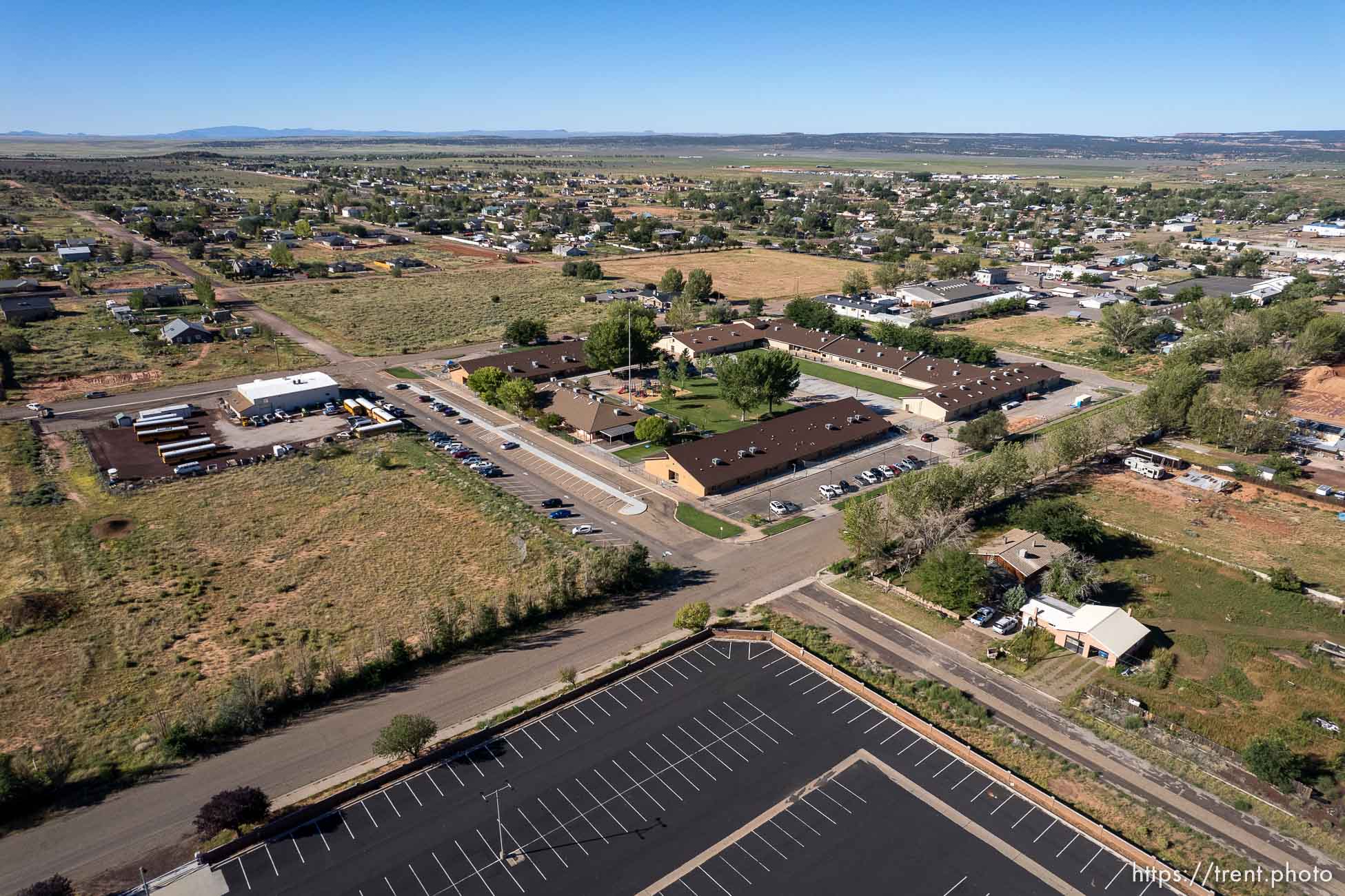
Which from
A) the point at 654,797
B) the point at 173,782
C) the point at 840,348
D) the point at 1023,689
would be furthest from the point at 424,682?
the point at 840,348

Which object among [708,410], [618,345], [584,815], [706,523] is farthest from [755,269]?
[584,815]

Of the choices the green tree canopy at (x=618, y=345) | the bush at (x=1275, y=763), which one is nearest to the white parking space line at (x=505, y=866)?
the bush at (x=1275, y=763)

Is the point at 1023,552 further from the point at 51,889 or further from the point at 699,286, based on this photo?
the point at 699,286

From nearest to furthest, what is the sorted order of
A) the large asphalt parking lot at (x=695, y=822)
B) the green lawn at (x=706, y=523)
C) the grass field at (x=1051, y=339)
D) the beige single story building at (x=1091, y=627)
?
the large asphalt parking lot at (x=695, y=822), the beige single story building at (x=1091, y=627), the green lawn at (x=706, y=523), the grass field at (x=1051, y=339)

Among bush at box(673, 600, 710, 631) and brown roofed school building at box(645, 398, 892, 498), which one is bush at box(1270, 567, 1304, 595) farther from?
bush at box(673, 600, 710, 631)

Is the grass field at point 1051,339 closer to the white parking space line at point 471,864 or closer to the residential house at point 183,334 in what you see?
the white parking space line at point 471,864

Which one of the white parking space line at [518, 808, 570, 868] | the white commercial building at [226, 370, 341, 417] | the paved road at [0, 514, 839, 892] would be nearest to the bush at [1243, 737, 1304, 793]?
the paved road at [0, 514, 839, 892]

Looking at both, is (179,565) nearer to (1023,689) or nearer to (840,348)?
(1023,689)
